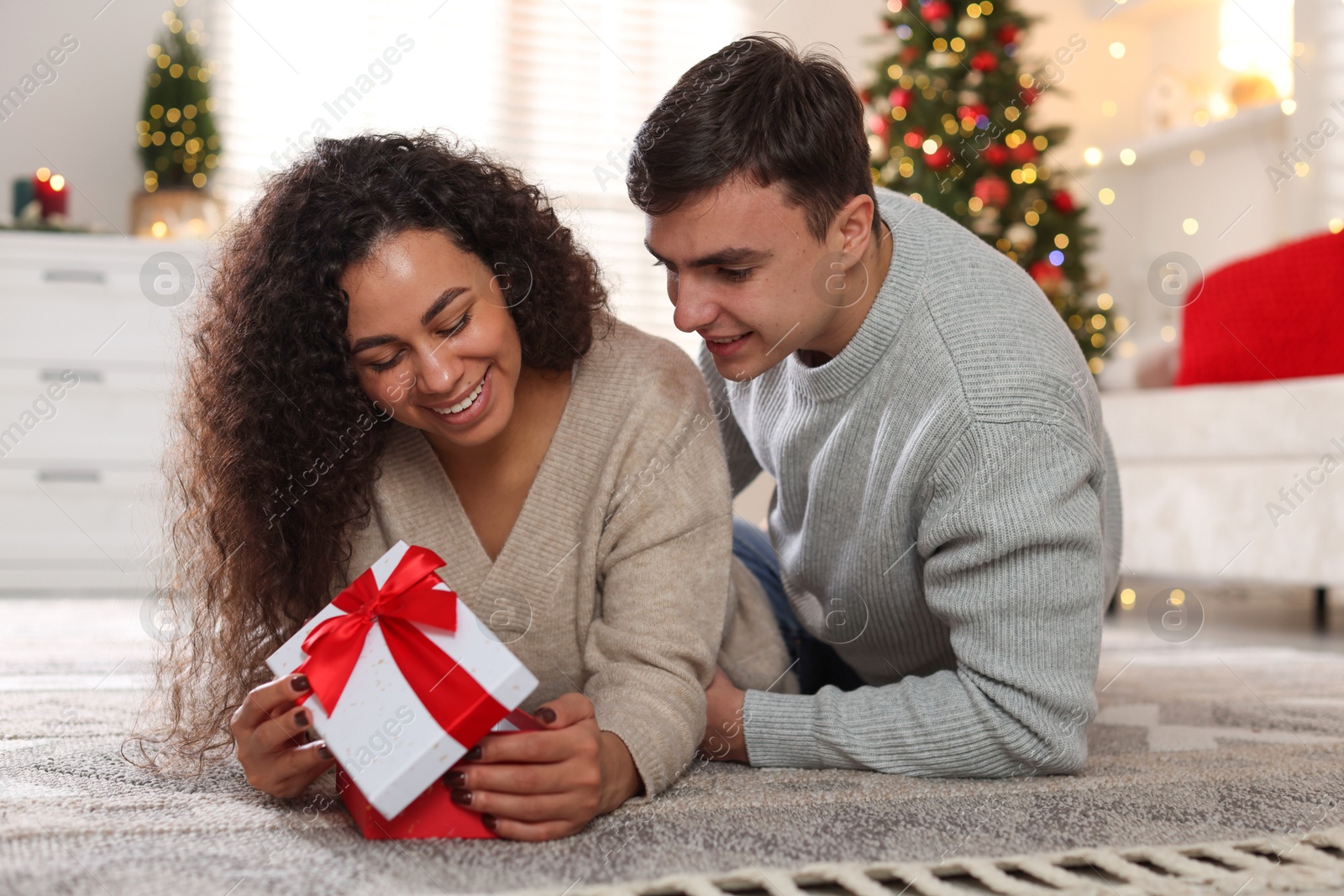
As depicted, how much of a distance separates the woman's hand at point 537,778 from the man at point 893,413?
0.28 metres

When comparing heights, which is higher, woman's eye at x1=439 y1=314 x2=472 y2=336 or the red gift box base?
woman's eye at x1=439 y1=314 x2=472 y2=336

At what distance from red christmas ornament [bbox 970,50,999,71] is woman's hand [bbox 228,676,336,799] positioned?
3.35 meters

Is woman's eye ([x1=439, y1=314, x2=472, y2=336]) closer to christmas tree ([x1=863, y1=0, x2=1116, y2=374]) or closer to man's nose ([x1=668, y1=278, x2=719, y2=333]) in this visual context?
man's nose ([x1=668, y1=278, x2=719, y2=333])

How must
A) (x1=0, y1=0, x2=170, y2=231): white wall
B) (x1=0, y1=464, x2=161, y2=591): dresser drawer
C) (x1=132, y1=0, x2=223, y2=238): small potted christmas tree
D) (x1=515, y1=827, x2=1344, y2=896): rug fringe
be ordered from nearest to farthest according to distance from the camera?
1. (x1=515, y1=827, x2=1344, y2=896): rug fringe
2. (x1=0, y1=464, x2=161, y2=591): dresser drawer
3. (x1=132, y1=0, x2=223, y2=238): small potted christmas tree
4. (x1=0, y1=0, x2=170, y2=231): white wall

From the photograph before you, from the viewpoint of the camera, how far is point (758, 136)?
1.17m

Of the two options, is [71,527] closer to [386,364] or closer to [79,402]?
[79,402]

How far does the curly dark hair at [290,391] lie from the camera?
1117 millimetres

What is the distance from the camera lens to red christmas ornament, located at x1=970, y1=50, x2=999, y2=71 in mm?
3734

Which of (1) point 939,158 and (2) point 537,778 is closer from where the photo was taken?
(2) point 537,778

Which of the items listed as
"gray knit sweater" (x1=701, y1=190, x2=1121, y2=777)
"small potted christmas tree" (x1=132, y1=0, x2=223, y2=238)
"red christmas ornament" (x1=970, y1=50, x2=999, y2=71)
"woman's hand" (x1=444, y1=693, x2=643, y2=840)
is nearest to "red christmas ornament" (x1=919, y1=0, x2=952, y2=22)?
"red christmas ornament" (x1=970, y1=50, x2=999, y2=71)

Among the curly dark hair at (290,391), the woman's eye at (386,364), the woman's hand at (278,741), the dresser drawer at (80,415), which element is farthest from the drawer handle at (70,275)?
the woman's hand at (278,741)

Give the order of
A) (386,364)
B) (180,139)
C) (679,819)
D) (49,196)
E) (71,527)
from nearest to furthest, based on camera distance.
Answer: (679,819) < (386,364) < (71,527) < (49,196) < (180,139)

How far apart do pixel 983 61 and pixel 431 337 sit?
10.3 feet

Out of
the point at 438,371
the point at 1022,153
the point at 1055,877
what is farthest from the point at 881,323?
the point at 1022,153
